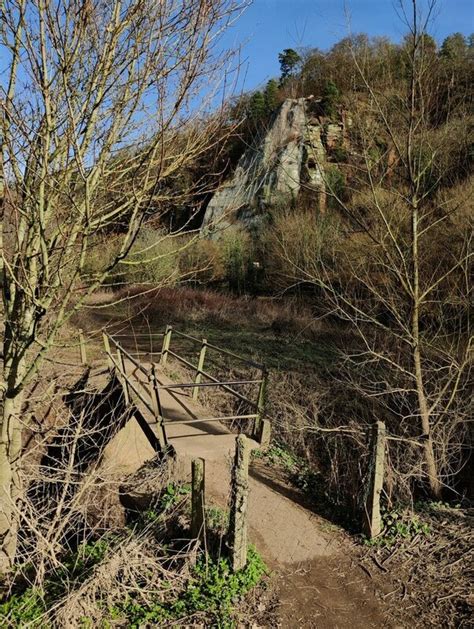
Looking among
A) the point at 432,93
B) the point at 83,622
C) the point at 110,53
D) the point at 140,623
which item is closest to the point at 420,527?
the point at 140,623

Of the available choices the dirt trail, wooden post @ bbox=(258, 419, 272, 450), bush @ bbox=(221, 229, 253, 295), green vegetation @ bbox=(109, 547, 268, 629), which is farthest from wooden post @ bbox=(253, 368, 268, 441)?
bush @ bbox=(221, 229, 253, 295)

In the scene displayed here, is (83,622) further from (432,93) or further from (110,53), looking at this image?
(432,93)

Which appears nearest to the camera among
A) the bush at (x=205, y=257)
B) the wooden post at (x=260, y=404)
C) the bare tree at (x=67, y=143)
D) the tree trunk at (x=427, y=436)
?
the bare tree at (x=67, y=143)

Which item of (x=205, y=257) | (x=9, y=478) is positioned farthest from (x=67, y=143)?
(x=205, y=257)

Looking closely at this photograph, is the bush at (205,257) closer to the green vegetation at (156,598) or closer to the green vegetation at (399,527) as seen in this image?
the green vegetation at (399,527)

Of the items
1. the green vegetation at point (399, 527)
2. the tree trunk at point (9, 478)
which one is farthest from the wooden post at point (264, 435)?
the tree trunk at point (9, 478)

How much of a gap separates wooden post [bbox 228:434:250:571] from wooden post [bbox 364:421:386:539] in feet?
5.00

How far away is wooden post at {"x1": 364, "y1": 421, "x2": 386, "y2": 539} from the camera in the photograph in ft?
17.1

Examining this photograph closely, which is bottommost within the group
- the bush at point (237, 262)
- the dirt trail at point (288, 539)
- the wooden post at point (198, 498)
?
the dirt trail at point (288, 539)

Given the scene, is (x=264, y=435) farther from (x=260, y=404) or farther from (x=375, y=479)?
Answer: (x=375, y=479)

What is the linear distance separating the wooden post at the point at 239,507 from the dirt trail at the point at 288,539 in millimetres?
488

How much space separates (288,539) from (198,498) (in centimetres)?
138

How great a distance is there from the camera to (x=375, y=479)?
205 inches

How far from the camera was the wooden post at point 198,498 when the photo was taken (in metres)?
4.64
